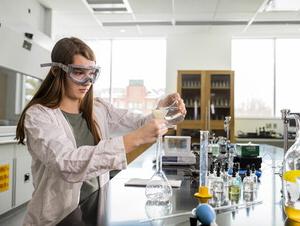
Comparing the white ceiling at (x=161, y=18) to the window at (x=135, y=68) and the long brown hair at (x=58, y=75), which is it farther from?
the long brown hair at (x=58, y=75)

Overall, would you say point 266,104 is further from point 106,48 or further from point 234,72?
point 106,48

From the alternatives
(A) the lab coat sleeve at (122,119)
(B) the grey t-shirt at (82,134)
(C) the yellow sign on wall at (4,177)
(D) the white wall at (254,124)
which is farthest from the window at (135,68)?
(B) the grey t-shirt at (82,134)

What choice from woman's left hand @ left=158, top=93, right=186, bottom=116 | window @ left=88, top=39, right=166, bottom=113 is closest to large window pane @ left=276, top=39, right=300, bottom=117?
window @ left=88, top=39, right=166, bottom=113

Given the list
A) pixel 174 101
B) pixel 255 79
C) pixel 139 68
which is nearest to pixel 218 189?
pixel 174 101

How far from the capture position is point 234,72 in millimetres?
6238

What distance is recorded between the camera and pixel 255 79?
21.2 ft

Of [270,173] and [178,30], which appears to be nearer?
[270,173]

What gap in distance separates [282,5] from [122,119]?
155 inches

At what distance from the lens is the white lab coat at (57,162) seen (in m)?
1.05

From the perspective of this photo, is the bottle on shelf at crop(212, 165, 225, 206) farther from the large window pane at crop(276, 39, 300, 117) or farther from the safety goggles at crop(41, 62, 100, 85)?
the large window pane at crop(276, 39, 300, 117)

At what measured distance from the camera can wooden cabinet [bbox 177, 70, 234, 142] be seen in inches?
240

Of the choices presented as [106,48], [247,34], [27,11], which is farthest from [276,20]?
[27,11]

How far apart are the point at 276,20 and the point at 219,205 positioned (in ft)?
17.2

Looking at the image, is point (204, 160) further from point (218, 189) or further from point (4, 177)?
point (4, 177)
